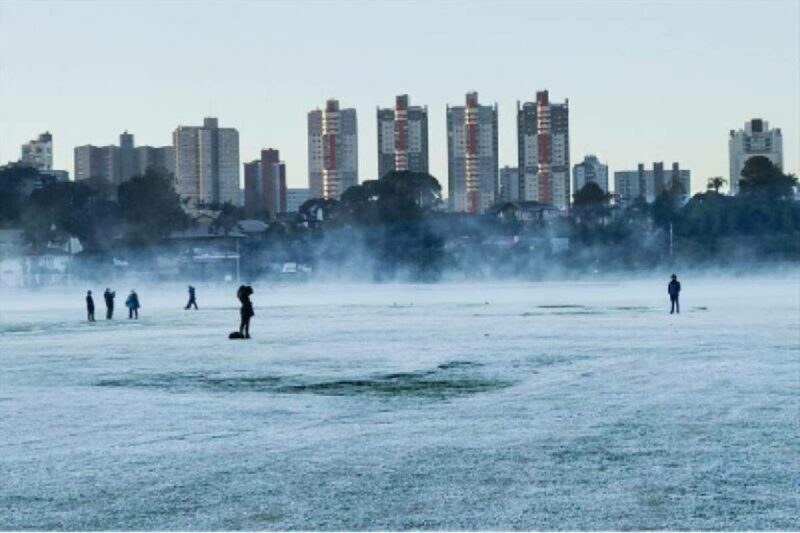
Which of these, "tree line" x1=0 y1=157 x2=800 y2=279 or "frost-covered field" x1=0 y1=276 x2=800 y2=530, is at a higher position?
"tree line" x1=0 y1=157 x2=800 y2=279

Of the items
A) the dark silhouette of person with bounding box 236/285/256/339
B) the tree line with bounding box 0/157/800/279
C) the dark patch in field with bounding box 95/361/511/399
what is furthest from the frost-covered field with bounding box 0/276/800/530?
the tree line with bounding box 0/157/800/279

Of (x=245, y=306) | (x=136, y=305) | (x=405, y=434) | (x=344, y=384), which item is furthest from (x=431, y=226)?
(x=405, y=434)

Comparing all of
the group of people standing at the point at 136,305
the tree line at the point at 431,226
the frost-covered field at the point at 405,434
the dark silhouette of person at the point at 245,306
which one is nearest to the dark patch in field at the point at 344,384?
the frost-covered field at the point at 405,434

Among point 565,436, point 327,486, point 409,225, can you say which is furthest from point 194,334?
point 409,225

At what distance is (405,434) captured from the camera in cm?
1570

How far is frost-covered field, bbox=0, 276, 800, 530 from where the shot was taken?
437 inches

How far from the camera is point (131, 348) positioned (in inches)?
1240

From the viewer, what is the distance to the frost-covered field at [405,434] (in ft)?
36.4

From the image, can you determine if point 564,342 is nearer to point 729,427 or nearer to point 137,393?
point 137,393

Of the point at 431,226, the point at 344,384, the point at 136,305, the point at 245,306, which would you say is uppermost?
the point at 431,226

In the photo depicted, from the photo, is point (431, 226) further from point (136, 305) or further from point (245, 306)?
point (245, 306)

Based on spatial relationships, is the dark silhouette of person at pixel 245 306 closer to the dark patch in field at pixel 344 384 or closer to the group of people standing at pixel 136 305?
the group of people standing at pixel 136 305

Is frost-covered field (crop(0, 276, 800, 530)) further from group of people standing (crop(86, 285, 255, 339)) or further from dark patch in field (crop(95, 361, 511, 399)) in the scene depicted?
group of people standing (crop(86, 285, 255, 339))

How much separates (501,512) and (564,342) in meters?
20.8
